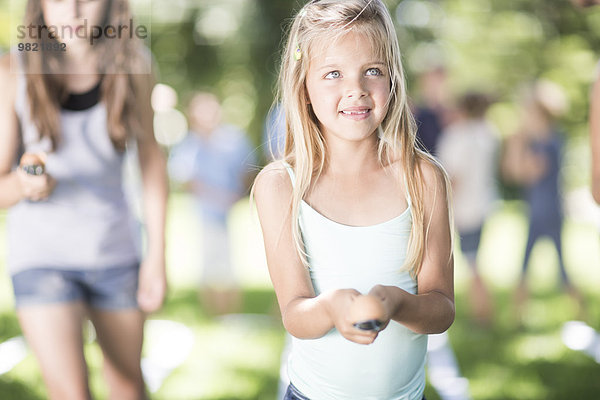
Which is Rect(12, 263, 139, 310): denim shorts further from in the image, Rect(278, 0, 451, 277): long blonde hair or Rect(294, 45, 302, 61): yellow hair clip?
Rect(294, 45, 302, 61): yellow hair clip

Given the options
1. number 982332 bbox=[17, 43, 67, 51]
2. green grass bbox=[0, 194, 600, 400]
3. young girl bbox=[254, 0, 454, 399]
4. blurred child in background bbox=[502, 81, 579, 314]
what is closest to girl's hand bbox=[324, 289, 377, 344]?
young girl bbox=[254, 0, 454, 399]

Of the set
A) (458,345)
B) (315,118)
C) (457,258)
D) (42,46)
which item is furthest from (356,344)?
(457,258)

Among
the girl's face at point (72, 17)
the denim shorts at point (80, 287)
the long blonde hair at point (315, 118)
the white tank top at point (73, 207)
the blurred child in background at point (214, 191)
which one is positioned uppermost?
the girl's face at point (72, 17)

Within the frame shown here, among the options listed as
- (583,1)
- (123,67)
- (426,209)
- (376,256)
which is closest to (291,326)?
(376,256)

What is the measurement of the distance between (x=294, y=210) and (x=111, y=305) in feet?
3.53

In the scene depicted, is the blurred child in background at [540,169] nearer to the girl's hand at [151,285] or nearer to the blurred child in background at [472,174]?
the blurred child in background at [472,174]

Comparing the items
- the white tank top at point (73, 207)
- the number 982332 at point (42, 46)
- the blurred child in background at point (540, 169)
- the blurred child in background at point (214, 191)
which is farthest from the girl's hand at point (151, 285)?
the blurred child in background at point (540, 169)

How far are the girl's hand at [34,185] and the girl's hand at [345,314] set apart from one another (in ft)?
3.92

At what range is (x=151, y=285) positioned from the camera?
8.38 ft

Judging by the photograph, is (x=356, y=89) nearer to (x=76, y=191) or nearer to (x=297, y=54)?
(x=297, y=54)

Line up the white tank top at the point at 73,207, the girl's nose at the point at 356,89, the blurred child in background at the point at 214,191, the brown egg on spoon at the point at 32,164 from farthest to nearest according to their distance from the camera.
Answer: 1. the blurred child in background at the point at 214,191
2. the white tank top at the point at 73,207
3. the brown egg on spoon at the point at 32,164
4. the girl's nose at the point at 356,89

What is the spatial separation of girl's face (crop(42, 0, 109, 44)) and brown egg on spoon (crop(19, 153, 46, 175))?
1.34 ft

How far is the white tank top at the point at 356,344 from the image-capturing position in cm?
166

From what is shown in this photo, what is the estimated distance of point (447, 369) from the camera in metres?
4.45
